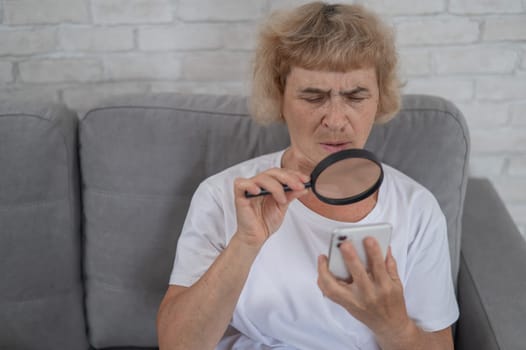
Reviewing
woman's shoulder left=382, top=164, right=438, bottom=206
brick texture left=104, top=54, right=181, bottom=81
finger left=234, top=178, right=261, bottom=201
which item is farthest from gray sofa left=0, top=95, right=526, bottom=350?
finger left=234, top=178, right=261, bottom=201

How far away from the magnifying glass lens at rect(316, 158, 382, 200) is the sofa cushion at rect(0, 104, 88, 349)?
31.3 inches

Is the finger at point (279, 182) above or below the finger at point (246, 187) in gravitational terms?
above

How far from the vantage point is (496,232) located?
60.1 inches

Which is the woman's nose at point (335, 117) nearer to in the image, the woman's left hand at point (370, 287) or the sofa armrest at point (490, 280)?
the woman's left hand at point (370, 287)

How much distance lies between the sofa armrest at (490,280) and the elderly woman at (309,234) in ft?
0.29

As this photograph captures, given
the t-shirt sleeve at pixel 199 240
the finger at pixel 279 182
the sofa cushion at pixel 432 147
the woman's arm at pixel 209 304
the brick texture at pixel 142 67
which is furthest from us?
the brick texture at pixel 142 67

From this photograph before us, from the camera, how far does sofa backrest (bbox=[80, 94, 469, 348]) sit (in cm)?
143

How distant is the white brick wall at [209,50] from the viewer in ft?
5.41

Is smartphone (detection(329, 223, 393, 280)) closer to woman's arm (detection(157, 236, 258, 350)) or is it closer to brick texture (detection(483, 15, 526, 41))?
woman's arm (detection(157, 236, 258, 350))

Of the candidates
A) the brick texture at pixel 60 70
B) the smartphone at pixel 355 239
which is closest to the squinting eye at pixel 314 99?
the smartphone at pixel 355 239

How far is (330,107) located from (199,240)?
430 mm

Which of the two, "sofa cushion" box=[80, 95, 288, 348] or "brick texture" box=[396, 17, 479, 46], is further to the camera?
"brick texture" box=[396, 17, 479, 46]

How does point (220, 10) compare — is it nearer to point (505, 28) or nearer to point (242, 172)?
point (242, 172)

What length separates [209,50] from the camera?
172 centimetres
